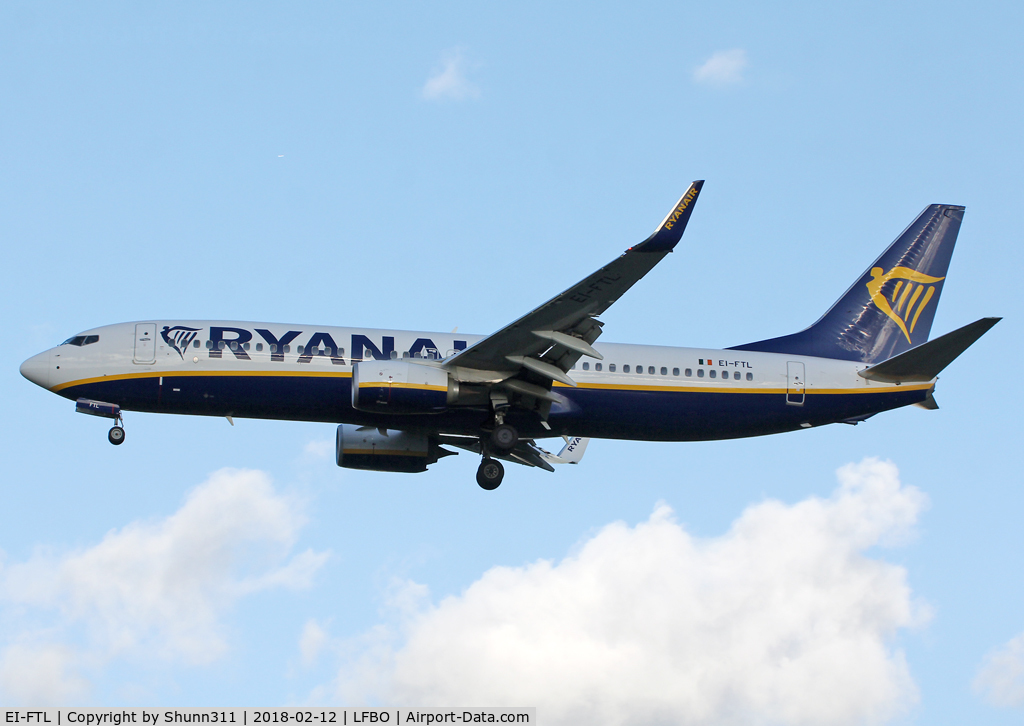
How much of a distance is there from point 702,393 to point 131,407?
51.7ft

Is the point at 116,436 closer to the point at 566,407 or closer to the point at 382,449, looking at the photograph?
the point at 382,449

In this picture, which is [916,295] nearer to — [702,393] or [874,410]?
[874,410]

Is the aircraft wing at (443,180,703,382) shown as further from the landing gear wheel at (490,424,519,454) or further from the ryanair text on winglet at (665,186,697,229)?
the landing gear wheel at (490,424,519,454)

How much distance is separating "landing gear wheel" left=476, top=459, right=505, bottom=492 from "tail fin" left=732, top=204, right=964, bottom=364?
26.2 ft

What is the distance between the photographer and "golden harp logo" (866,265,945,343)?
37.8 meters

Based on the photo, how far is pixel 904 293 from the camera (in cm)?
3819

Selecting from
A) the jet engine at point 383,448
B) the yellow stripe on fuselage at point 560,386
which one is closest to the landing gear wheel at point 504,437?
the yellow stripe on fuselage at point 560,386

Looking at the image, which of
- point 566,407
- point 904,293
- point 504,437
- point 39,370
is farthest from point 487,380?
point 904,293

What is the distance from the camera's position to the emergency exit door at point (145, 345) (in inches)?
1245

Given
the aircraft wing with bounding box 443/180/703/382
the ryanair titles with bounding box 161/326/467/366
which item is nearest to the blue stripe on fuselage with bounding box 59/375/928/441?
the ryanair titles with bounding box 161/326/467/366

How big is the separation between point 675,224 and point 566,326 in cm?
487

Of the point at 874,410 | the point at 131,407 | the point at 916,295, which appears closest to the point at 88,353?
the point at 131,407

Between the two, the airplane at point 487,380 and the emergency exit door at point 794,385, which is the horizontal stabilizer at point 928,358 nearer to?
the airplane at point 487,380

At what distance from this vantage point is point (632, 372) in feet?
109
